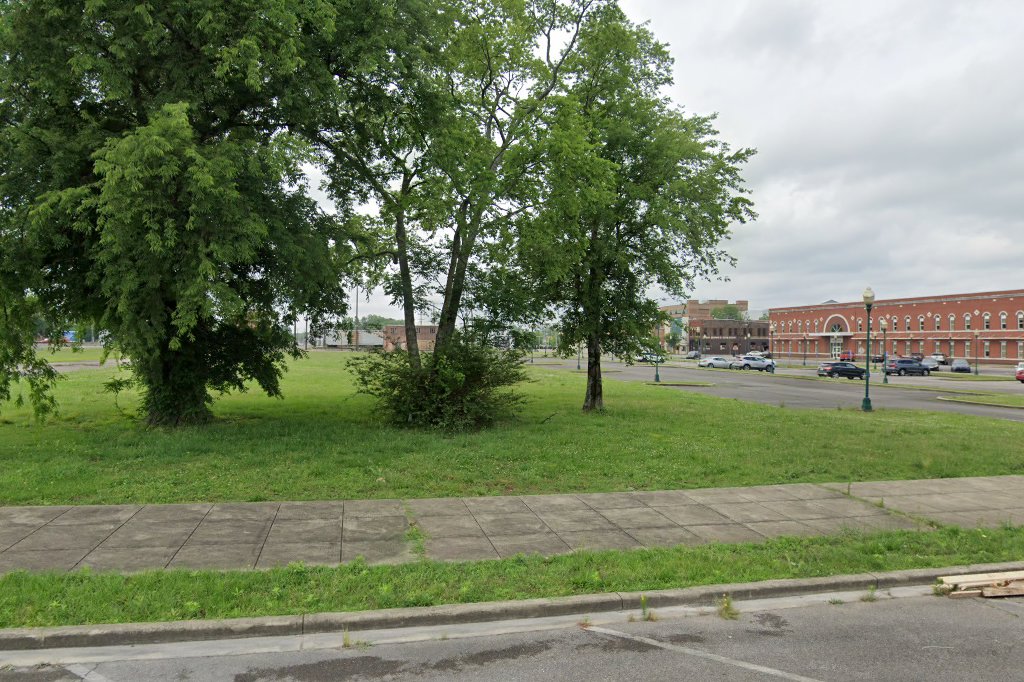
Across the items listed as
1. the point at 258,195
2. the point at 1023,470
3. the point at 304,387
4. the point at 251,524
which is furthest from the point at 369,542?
the point at 304,387

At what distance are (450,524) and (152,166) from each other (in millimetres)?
7296

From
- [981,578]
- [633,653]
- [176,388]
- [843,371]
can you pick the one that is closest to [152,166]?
[176,388]

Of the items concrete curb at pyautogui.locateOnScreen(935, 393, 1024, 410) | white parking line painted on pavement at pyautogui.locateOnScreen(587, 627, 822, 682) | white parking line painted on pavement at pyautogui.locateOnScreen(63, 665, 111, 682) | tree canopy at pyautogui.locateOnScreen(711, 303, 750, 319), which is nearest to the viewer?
white parking line painted on pavement at pyautogui.locateOnScreen(63, 665, 111, 682)

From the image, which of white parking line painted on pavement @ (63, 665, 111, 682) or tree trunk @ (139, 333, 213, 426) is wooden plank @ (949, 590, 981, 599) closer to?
white parking line painted on pavement @ (63, 665, 111, 682)

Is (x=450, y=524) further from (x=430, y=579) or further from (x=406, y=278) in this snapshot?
(x=406, y=278)

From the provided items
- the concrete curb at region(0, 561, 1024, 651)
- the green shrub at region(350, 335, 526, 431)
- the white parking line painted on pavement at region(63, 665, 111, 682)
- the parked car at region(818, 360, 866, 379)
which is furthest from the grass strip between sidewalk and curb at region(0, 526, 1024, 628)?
the parked car at region(818, 360, 866, 379)

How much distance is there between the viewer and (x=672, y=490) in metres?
9.48

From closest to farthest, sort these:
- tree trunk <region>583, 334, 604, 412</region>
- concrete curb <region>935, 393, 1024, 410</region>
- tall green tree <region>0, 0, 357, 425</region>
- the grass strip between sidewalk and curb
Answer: the grass strip between sidewalk and curb
tall green tree <region>0, 0, 357, 425</region>
tree trunk <region>583, 334, 604, 412</region>
concrete curb <region>935, 393, 1024, 410</region>

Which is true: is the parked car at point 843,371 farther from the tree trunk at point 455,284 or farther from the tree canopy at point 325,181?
the tree trunk at point 455,284

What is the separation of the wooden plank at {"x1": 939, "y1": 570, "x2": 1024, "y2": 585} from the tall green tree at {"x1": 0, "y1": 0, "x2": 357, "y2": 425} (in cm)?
993

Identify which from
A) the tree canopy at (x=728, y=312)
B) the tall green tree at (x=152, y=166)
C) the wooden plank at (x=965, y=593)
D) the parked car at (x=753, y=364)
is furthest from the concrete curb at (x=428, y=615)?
the tree canopy at (x=728, y=312)

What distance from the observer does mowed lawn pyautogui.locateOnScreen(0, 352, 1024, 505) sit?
915 centimetres

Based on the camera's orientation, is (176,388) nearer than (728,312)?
Yes

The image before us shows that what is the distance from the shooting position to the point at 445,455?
11.4 metres
